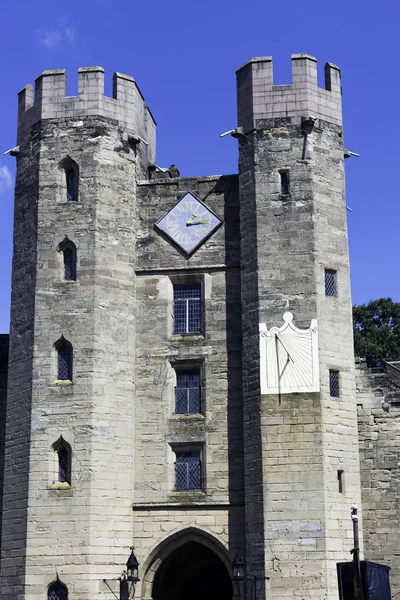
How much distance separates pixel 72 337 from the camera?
26219mm

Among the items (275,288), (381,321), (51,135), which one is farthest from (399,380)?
(381,321)

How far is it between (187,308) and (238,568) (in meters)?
6.69

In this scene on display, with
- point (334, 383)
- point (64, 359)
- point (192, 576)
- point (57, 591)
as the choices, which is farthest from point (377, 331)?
point (57, 591)

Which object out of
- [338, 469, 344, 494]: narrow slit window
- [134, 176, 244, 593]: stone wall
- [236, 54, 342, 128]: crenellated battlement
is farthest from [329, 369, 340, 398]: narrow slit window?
[236, 54, 342, 128]: crenellated battlement

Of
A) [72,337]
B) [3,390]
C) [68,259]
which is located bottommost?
[3,390]

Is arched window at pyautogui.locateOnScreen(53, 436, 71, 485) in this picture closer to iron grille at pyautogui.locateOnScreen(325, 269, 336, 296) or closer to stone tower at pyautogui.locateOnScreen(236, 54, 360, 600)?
stone tower at pyautogui.locateOnScreen(236, 54, 360, 600)

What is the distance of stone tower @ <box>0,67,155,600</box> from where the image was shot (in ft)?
82.1

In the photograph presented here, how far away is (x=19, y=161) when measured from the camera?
28750 mm

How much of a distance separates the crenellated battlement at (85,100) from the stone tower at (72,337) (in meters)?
0.03

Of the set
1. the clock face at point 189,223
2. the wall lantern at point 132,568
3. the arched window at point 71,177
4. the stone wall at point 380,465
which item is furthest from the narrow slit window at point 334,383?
the arched window at point 71,177

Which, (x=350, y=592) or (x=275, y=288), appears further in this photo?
(x=275, y=288)

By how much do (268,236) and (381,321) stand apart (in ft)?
71.8

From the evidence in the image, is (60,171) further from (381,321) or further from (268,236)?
(381,321)

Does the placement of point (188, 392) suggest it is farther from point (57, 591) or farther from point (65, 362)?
point (57, 591)
